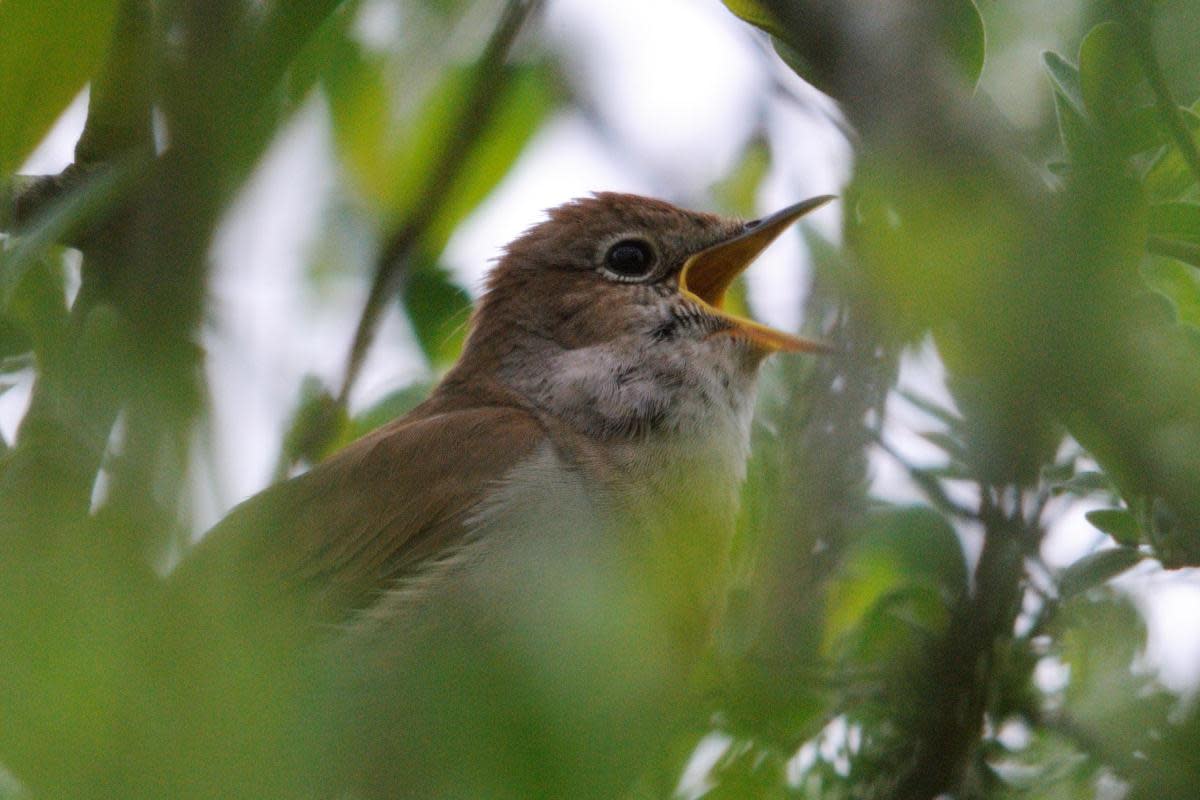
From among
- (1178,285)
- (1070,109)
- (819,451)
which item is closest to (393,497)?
(819,451)

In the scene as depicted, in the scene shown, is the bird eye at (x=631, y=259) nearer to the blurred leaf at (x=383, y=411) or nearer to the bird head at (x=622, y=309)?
the bird head at (x=622, y=309)

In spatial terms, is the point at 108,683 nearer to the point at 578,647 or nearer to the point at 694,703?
the point at 578,647

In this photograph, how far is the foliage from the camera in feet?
3.49

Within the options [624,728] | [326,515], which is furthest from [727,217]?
Result: [624,728]

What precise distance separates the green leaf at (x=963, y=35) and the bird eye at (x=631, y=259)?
293 cm

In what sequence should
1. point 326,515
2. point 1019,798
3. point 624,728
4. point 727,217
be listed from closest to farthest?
point 624,728
point 1019,798
point 326,515
point 727,217

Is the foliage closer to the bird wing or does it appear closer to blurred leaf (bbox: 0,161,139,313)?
blurred leaf (bbox: 0,161,139,313)

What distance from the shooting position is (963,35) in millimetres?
1719

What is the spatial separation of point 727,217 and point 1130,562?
274 cm

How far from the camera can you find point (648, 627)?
1342mm

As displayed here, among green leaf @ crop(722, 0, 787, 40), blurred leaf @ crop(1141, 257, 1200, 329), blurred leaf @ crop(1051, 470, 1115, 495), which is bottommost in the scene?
blurred leaf @ crop(1051, 470, 1115, 495)

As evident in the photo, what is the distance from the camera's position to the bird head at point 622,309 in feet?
13.8

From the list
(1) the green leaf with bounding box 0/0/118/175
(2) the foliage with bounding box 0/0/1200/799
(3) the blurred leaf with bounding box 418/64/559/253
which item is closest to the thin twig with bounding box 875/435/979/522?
(2) the foliage with bounding box 0/0/1200/799

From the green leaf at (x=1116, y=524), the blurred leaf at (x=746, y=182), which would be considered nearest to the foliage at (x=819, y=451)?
the green leaf at (x=1116, y=524)
